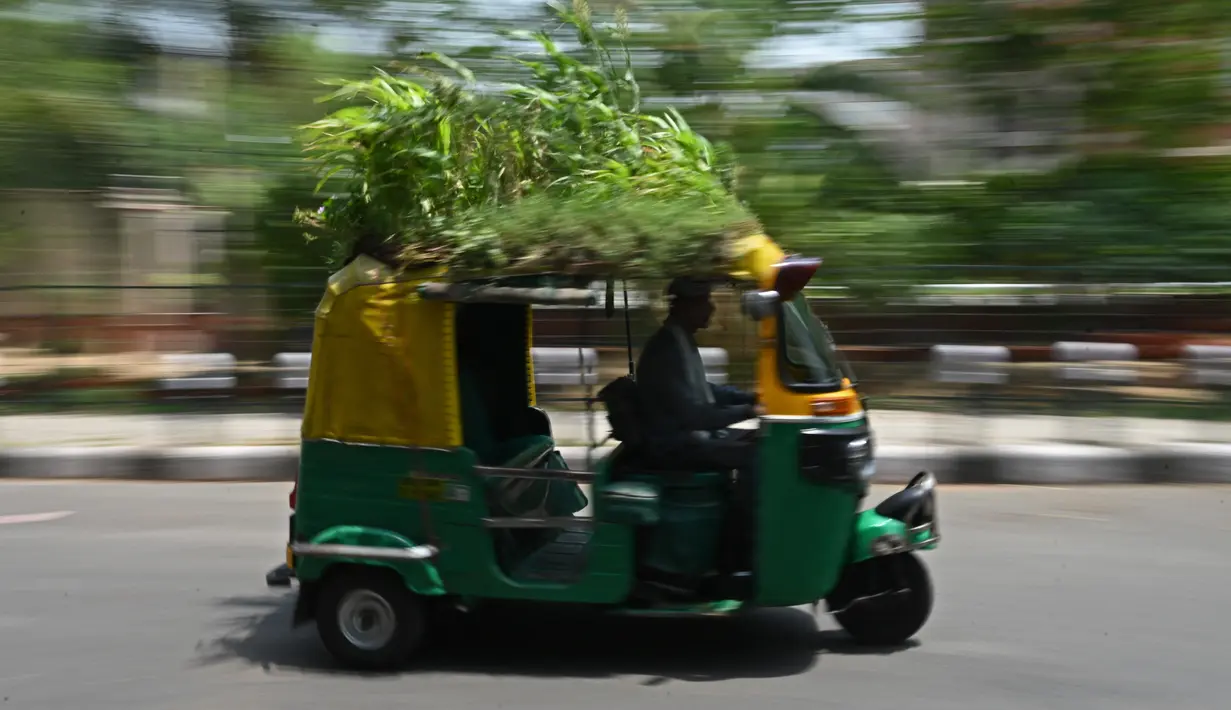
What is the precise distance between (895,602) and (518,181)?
2.37 meters

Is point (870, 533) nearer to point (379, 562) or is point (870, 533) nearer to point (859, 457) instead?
point (859, 457)

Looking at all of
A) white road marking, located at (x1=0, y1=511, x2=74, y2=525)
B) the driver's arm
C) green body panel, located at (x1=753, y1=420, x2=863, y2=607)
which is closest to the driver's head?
the driver's arm

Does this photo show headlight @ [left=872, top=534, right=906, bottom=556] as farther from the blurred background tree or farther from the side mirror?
the blurred background tree

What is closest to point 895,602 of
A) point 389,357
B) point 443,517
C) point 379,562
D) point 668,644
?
point 668,644

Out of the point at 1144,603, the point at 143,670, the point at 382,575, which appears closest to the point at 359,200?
the point at 382,575

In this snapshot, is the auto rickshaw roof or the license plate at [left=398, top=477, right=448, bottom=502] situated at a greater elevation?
the auto rickshaw roof

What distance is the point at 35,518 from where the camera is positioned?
8.25 metres

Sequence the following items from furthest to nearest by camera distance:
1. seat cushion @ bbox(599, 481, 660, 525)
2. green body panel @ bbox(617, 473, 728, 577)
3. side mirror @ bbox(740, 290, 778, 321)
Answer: green body panel @ bbox(617, 473, 728, 577), seat cushion @ bbox(599, 481, 660, 525), side mirror @ bbox(740, 290, 778, 321)

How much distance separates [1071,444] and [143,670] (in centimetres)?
696

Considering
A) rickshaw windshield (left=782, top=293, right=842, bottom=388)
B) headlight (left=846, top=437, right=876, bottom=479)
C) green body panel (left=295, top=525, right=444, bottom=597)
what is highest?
rickshaw windshield (left=782, top=293, right=842, bottom=388)

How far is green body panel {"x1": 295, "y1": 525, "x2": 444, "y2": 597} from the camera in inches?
192

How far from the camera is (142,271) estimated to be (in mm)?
12219

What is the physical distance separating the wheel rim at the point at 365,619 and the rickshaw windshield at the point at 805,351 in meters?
1.88

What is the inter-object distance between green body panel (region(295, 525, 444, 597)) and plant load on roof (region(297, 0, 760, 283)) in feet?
3.59
